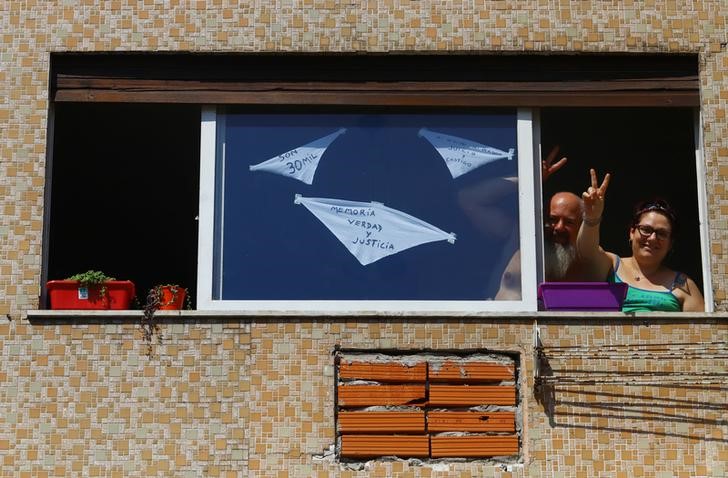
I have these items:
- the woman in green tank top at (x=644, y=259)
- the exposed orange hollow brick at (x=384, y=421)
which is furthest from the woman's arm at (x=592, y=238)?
the exposed orange hollow brick at (x=384, y=421)

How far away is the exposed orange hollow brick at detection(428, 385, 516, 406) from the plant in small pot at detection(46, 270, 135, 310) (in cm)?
215

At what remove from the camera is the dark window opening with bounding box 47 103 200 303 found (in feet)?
30.1

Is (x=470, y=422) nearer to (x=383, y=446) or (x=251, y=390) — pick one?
(x=383, y=446)

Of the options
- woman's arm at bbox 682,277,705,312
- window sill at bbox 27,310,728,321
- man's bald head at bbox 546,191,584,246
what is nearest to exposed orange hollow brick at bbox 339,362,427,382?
window sill at bbox 27,310,728,321

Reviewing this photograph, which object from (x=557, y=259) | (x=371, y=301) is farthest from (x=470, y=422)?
(x=557, y=259)

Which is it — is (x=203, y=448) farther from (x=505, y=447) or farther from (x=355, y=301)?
(x=505, y=447)

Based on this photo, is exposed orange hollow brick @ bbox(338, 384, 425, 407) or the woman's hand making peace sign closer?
exposed orange hollow brick @ bbox(338, 384, 425, 407)

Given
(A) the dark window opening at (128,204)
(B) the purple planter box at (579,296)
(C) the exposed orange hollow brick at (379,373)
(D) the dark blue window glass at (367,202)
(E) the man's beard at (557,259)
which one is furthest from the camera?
(A) the dark window opening at (128,204)

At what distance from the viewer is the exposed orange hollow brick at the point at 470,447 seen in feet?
22.5

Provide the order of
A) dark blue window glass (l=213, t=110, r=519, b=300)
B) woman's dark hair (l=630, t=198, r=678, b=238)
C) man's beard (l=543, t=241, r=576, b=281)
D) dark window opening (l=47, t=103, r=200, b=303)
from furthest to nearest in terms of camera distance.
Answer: dark window opening (l=47, t=103, r=200, b=303), woman's dark hair (l=630, t=198, r=678, b=238), man's beard (l=543, t=241, r=576, b=281), dark blue window glass (l=213, t=110, r=519, b=300)

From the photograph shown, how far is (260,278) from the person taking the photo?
7.27 m

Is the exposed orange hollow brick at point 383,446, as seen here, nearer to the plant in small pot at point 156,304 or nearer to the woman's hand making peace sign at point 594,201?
the plant in small pot at point 156,304

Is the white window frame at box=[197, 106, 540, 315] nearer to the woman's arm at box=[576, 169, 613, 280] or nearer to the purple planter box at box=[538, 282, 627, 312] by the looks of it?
the purple planter box at box=[538, 282, 627, 312]

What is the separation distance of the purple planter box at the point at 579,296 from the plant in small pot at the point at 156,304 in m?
2.40
